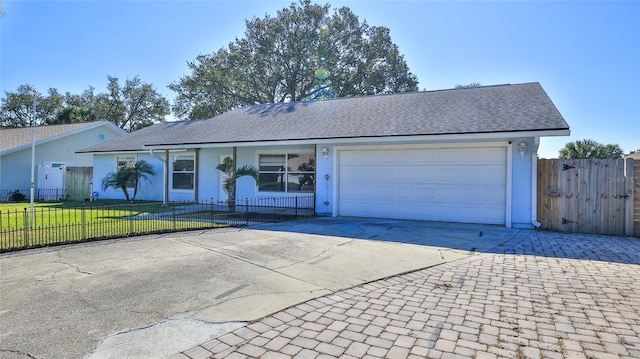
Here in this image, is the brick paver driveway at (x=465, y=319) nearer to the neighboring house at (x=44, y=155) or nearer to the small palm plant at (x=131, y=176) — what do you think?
the small palm plant at (x=131, y=176)

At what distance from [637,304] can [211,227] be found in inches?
329

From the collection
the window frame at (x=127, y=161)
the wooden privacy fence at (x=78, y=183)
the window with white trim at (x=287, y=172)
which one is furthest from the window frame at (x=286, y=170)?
the wooden privacy fence at (x=78, y=183)

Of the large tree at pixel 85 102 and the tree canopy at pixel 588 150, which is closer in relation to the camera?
the tree canopy at pixel 588 150

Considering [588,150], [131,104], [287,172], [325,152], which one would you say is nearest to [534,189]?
[325,152]

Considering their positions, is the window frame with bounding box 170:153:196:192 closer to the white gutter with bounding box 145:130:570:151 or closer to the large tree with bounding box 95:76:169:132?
the white gutter with bounding box 145:130:570:151

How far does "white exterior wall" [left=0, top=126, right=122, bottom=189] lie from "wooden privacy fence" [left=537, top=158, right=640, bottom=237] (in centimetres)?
2529

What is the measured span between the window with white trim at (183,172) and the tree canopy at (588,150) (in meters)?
22.4

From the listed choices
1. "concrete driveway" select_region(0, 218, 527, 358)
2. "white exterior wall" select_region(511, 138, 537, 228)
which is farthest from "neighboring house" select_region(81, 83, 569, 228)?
"concrete driveway" select_region(0, 218, 527, 358)

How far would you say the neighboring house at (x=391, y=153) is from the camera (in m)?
10.4

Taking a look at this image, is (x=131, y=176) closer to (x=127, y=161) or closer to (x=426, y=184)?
(x=127, y=161)

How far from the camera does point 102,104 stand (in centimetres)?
4041

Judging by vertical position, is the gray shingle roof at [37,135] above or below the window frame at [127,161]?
above

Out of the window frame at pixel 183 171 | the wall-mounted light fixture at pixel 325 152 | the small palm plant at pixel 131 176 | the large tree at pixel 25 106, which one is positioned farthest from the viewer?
the large tree at pixel 25 106

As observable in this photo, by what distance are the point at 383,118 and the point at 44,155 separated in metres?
21.2
